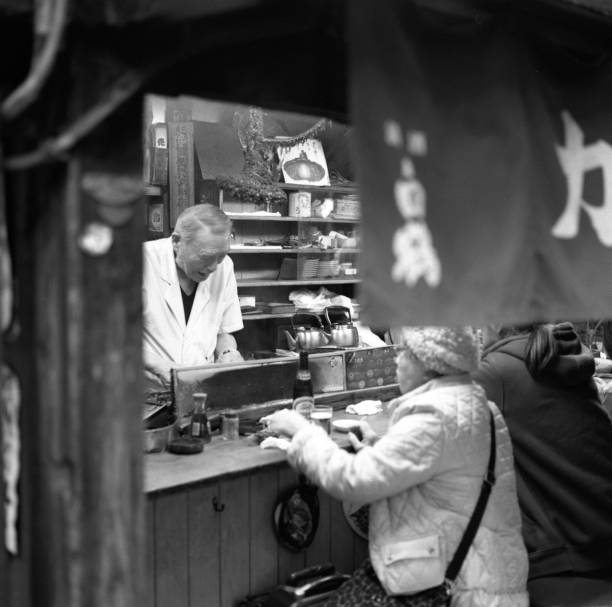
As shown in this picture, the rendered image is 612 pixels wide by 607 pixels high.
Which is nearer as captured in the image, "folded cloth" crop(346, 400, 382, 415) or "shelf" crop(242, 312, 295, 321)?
"folded cloth" crop(346, 400, 382, 415)

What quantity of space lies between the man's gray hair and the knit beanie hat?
1.97 meters

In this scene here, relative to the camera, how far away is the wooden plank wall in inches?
140

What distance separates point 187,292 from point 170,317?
22 centimetres

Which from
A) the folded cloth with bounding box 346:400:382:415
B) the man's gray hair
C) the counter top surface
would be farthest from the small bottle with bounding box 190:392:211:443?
the man's gray hair

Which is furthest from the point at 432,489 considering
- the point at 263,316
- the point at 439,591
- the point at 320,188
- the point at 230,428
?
the point at 320,188

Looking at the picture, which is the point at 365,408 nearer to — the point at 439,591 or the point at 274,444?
the point at 274,444

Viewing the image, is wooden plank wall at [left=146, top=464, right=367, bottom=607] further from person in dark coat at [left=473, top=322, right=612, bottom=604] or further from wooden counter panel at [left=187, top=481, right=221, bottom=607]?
person in dark coat at [left=473, top=322, right=612, bottom=604]

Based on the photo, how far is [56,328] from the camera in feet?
6.79

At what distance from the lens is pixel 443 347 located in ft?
10.8

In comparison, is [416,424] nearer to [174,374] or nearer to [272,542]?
[272,542]

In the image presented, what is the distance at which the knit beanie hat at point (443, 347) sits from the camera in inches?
130

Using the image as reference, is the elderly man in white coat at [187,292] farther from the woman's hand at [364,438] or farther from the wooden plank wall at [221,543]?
the woman's hand at [364,438]

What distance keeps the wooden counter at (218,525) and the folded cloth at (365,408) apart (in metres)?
0.49

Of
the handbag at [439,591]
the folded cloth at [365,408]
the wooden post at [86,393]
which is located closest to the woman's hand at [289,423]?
the handbag at [439,591]
